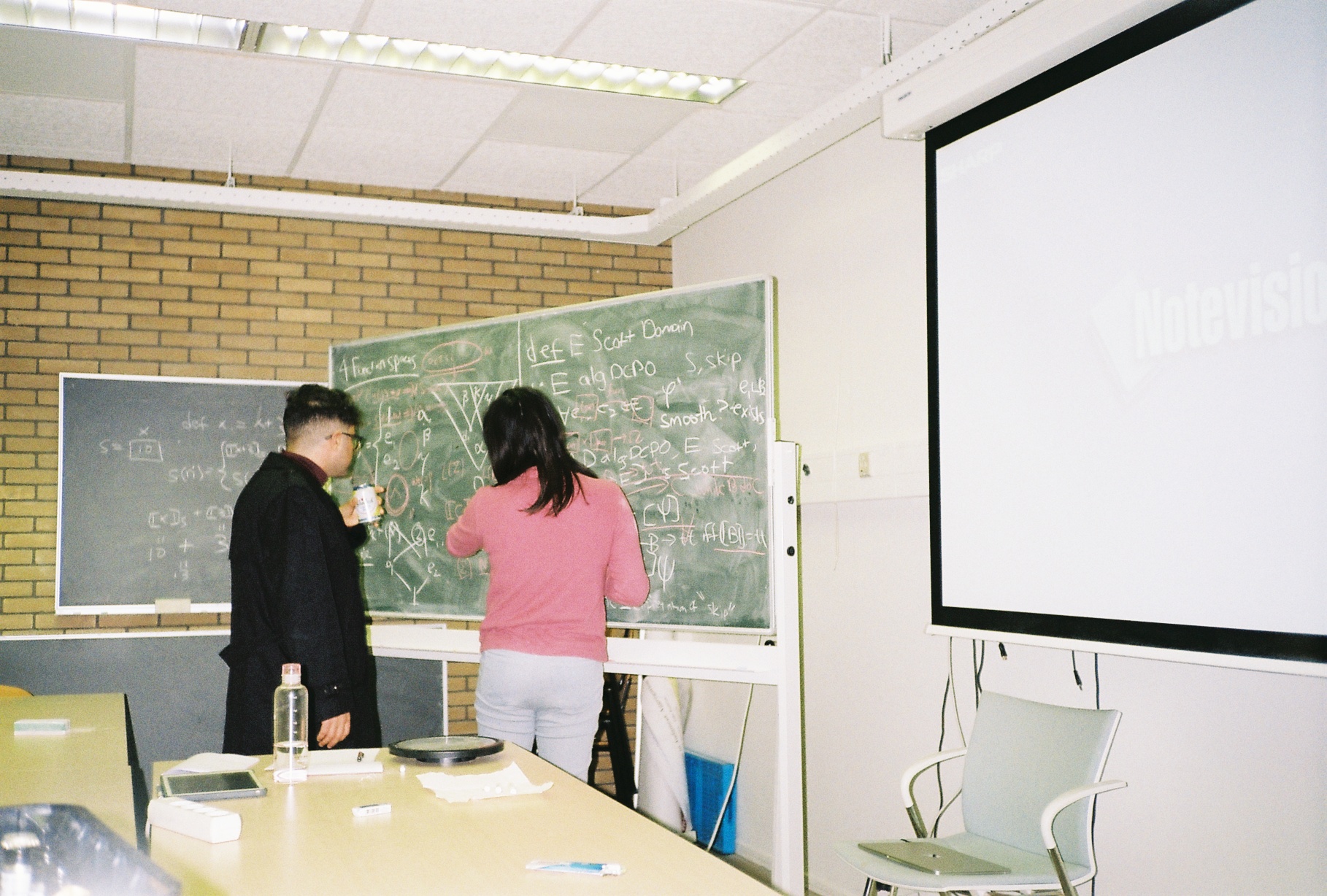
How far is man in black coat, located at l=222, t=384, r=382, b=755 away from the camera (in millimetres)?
2539

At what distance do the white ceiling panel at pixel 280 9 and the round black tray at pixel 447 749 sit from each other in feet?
7.10

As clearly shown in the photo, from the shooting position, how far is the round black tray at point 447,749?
2.06 meters

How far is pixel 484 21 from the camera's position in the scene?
3.18 meters

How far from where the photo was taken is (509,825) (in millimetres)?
1640

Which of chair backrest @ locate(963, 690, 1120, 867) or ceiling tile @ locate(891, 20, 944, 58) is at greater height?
ceiling tile @ locate(891, 20, 944, 58)

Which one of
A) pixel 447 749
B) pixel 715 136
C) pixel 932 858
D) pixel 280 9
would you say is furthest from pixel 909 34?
pixel 447 749

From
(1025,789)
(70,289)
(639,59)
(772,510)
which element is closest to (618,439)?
(772,510)

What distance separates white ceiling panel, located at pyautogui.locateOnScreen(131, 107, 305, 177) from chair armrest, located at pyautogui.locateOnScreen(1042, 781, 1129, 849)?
361 cm

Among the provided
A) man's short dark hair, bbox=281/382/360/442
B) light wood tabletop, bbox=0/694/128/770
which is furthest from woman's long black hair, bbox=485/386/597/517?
light wood tabletop, bbox=0/694/128/770

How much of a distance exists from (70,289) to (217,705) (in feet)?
6.29

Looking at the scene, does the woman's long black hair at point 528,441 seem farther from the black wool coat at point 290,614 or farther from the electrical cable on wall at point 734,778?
the electrical cable on wall at point 734,778

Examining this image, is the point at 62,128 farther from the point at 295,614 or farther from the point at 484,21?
the point at 295,614

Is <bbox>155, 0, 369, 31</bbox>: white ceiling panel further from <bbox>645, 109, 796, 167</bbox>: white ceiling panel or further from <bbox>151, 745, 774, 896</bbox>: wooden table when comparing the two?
<bbox>151, 745, 774, 896</bbox>: wooden table

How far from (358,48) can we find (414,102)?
1.48 feet
